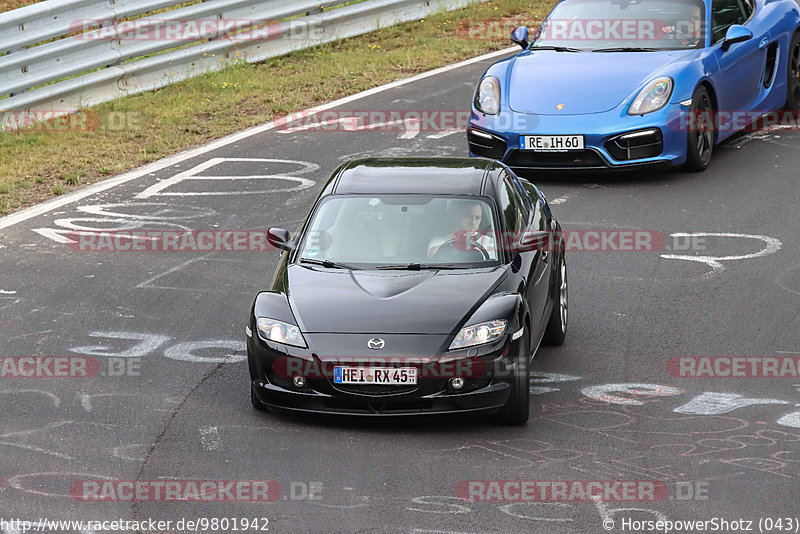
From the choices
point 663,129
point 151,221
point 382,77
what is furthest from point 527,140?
point 382,77

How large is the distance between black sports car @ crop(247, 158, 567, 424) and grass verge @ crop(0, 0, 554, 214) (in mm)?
4944

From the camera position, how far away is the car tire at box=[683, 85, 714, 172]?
1232cm

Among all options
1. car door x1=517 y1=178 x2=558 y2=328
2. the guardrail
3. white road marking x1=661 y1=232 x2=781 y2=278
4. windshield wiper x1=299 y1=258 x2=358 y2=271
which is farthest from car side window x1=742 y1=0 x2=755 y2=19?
windshield wiper x1=299 y1=258 x2=358 y2=271

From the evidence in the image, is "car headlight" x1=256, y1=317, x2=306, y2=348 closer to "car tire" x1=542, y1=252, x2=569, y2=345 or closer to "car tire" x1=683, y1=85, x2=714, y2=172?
"car tire" x1=542, y1=252, x2=569, y2=345

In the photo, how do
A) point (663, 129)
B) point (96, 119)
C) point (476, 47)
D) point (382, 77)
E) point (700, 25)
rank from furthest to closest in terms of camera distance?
point (476, 47) < point (382, 77) < point (96, 119) < point (700, 25) < point (663, 129)

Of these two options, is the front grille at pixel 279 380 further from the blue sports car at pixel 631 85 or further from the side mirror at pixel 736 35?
the side mirror at pixel 736 35

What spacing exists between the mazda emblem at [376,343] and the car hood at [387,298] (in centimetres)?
6

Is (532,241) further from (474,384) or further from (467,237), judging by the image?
(474,384)

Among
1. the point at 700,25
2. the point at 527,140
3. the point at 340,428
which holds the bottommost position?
the point at 340,428

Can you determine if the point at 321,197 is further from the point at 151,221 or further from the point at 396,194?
the point at 151,221

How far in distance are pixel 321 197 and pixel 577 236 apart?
318 cm

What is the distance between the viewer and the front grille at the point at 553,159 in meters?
12.0

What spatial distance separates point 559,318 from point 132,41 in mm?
8319

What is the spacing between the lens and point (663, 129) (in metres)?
12.0
